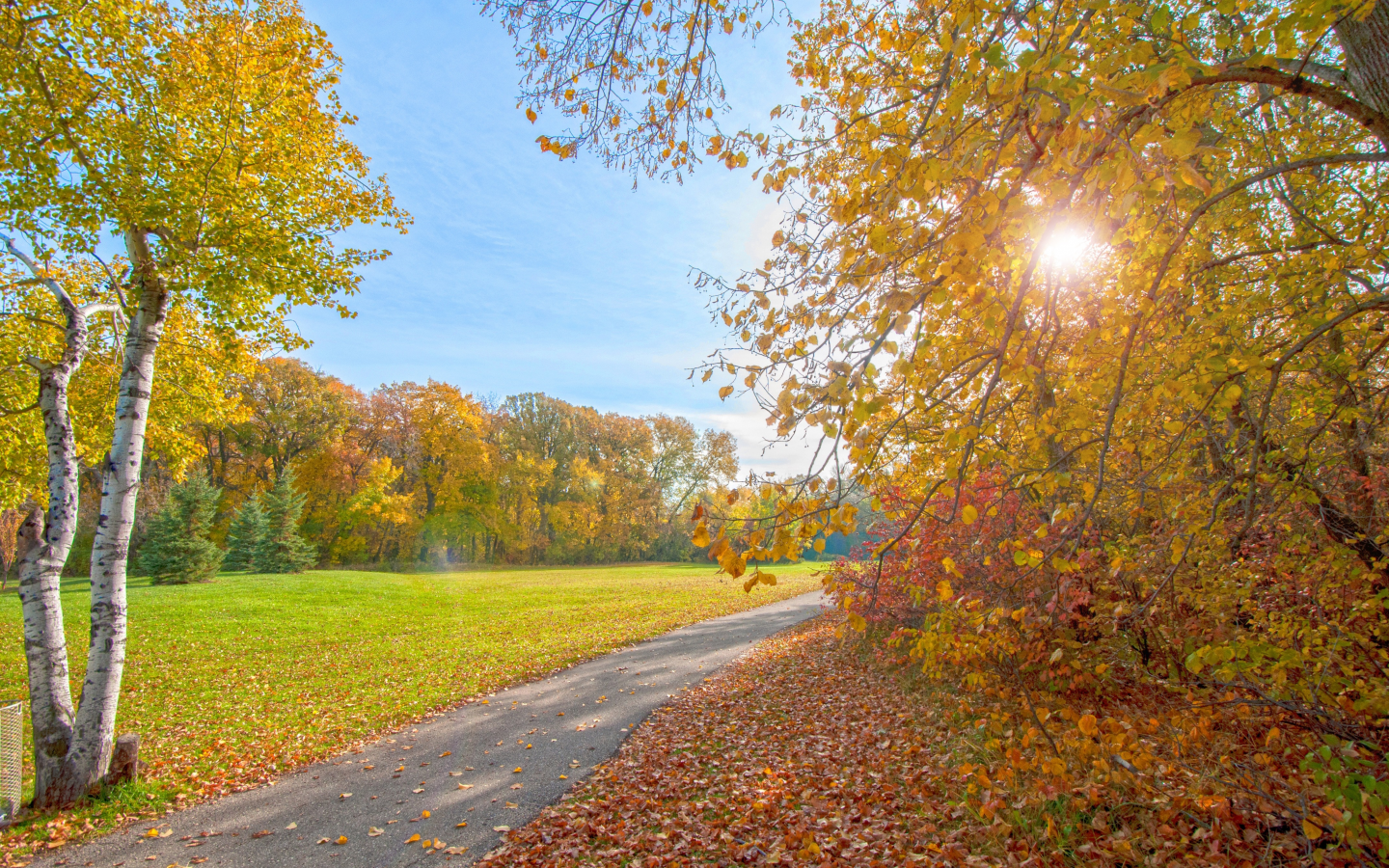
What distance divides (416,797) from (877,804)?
412 centimetres

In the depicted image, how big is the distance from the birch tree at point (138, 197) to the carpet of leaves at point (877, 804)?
4.53 metres

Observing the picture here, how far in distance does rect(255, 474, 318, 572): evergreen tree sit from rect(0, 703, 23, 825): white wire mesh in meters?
24.8

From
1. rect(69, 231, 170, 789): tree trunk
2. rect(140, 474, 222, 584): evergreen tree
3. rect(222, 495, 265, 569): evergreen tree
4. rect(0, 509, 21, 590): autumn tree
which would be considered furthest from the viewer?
rect(222, 495, 265, 569): evergreen tree

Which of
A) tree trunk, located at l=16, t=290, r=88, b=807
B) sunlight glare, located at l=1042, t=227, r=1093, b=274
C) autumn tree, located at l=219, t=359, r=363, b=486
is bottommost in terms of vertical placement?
tree trunk, located at l=16, t=290, r=88, b=807

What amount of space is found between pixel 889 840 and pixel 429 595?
806 inches

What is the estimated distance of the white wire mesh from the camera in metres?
4.85

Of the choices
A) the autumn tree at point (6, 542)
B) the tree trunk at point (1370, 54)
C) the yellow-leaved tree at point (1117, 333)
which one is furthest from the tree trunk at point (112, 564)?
the autumn tree at point (6, 542)

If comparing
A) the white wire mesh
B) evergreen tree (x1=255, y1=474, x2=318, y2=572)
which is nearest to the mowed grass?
the white wire mesh

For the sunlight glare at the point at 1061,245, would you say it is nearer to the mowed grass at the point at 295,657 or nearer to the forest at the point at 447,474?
the mowed grass at the point at 295,657

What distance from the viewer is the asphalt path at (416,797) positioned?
441 centimetres

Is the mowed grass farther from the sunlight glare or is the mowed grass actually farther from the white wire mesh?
the sunlight glare

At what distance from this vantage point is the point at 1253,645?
2.42 metres

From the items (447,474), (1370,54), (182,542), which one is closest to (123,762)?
(1370,54)

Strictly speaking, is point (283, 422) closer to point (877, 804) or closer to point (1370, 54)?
point (877, 804)
